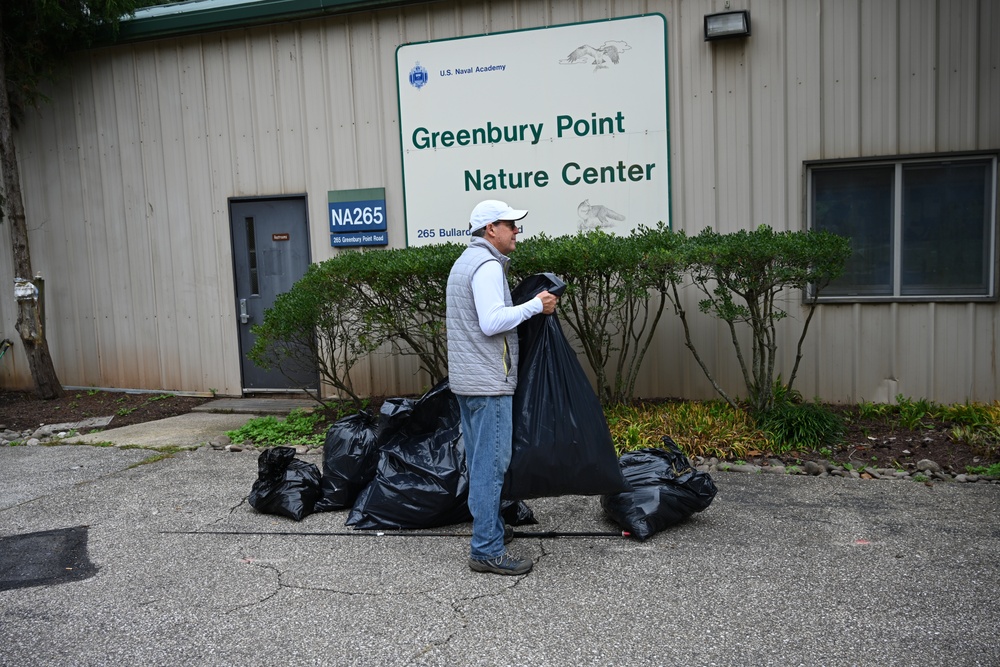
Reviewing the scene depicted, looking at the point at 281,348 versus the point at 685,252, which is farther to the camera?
the point at 281,348

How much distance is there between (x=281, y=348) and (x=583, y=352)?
2.96 metres

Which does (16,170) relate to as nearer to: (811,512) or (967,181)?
(811,512)

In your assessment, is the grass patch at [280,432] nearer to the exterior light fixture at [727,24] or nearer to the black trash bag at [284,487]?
the black trash bag at [284,487]

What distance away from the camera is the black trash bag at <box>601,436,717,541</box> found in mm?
4871

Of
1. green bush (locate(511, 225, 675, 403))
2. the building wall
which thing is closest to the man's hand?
green bush (locate(511, 225, 675, 403))

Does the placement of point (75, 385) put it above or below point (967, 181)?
below

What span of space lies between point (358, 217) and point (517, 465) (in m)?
5.27

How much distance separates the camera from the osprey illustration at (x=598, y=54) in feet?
26.5

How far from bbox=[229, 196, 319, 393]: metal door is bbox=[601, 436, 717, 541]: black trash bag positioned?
16.8 feet

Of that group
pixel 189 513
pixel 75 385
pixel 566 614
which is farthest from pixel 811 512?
pixel 75 385

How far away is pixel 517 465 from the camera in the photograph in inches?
173

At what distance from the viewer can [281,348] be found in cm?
786

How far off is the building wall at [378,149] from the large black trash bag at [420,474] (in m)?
3.47

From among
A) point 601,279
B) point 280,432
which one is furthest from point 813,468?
point 280,432
